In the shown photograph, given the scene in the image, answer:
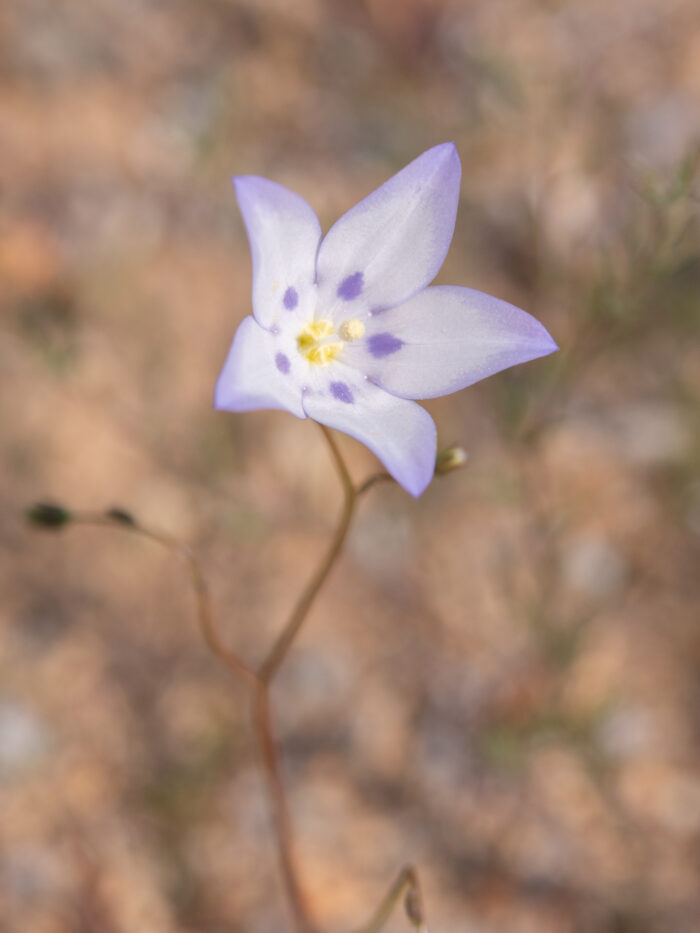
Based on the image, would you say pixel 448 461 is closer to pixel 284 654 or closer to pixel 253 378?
pixel 253 378

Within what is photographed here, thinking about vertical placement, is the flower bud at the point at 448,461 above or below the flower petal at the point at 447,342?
below

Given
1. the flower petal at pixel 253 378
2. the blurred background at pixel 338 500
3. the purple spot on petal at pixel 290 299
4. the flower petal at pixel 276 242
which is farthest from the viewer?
the blurred background at pixel 338 500

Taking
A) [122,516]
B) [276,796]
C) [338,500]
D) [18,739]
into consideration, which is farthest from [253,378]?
[338,500]

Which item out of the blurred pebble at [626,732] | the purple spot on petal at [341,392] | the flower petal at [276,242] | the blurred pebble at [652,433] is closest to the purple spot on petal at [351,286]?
the flower petal at [276,242]

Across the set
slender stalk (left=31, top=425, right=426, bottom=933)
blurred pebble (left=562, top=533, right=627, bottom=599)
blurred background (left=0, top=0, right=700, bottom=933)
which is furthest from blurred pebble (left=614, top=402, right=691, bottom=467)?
slender stalk (left=31, top=425, right=426, bottom=933)

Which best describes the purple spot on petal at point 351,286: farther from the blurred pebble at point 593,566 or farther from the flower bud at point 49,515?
the blurred pebble at point 593,566

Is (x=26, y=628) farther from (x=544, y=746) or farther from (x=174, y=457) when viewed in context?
(x=544, y=746)
